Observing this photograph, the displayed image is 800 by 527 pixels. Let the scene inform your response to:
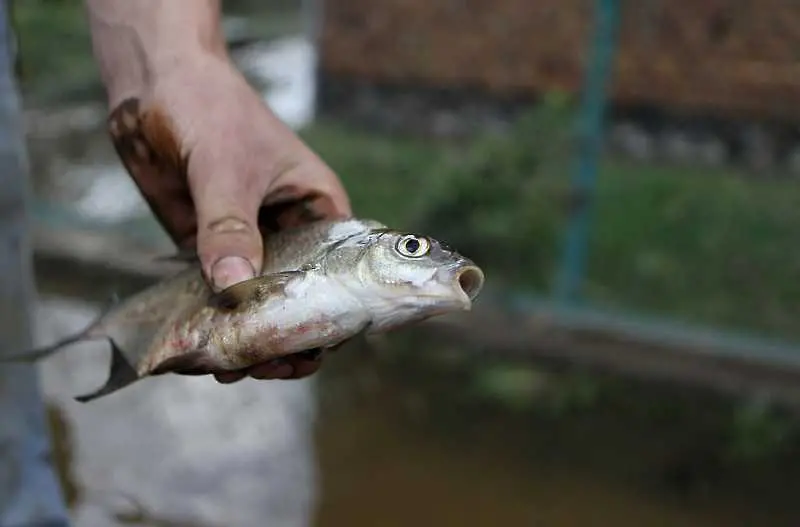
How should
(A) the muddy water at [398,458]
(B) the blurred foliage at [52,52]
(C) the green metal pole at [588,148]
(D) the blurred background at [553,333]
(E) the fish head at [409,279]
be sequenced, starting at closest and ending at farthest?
(E) the fish head at [409,279] → (A) the muddy water at [398,458] → (D) the blurred background at [553,333] → (C) the green metal pole at [588,148] → (B) the blurred foliage at [52,52]

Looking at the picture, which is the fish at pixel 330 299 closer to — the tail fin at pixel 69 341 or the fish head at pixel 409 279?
the fish head at pixel 409 279

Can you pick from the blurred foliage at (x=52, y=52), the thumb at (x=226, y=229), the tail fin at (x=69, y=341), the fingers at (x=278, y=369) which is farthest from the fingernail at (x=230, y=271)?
the blurred foliage at (x=52, y=52)

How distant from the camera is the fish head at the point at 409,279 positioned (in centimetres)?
138

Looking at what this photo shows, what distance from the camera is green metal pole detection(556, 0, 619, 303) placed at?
4367 millimetres

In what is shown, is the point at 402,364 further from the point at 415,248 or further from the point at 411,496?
the point at 415,248

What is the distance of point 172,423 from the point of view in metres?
4.06

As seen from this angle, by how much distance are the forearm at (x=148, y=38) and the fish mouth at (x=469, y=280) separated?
750 mm

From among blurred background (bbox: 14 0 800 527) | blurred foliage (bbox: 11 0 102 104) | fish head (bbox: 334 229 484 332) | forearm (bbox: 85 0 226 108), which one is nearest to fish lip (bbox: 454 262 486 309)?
fish head (bbox: 334 229 484 332)

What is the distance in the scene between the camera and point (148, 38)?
184cm

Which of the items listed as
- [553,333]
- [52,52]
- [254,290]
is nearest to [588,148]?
[553,333]

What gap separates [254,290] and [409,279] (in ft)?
0.75

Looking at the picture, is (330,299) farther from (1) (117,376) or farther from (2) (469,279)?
(1) (117,376)

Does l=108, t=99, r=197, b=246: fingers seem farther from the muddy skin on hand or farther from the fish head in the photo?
the fish head

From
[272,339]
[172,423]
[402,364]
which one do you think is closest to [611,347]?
[402,364]
